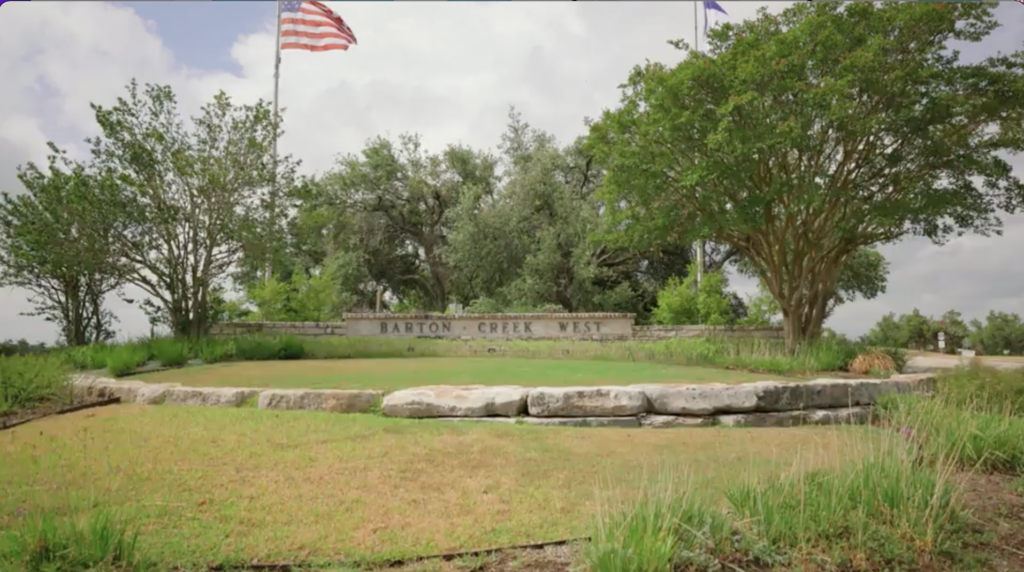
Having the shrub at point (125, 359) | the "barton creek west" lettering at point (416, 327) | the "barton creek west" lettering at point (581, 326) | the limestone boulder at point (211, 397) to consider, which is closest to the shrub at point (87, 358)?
the shrub at point (125, 359)

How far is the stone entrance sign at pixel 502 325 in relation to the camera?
18625 mm

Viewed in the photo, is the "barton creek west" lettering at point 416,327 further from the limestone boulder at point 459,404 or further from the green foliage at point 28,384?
the limestone boulder at point 459,404

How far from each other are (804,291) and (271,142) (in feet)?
47.0

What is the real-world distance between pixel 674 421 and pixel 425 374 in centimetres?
444

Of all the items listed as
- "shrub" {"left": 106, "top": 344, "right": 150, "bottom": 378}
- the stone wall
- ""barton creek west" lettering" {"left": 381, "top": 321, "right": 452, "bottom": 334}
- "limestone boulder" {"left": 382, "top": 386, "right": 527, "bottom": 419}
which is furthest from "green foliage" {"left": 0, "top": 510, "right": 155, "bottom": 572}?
""barton creek west" lettering" {"left": 381, "top": 321, "right": 452, "bottom": 334}

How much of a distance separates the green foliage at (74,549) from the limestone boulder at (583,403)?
438cm

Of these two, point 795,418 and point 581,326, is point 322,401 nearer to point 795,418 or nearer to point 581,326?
point 795,418

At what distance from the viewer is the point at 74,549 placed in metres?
3.22

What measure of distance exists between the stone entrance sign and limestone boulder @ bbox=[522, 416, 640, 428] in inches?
449

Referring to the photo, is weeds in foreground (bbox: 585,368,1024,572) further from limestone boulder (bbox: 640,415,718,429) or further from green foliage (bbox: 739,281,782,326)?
green foliage (bbox: 739,281,782,326)

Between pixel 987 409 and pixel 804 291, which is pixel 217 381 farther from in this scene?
pixel 804 291

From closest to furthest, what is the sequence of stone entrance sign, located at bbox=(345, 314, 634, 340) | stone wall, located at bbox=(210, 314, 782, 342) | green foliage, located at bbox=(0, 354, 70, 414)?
green foliage, located at bbox=(0, 354, 70, 414) < stone wall, located at bbox=(210, 314, 782, 342) < stone entrance sign, located at bbox=(345, 314, 634, 340)

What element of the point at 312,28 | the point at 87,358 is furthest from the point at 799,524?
the point at 312,28

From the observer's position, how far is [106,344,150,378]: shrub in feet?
36.5
